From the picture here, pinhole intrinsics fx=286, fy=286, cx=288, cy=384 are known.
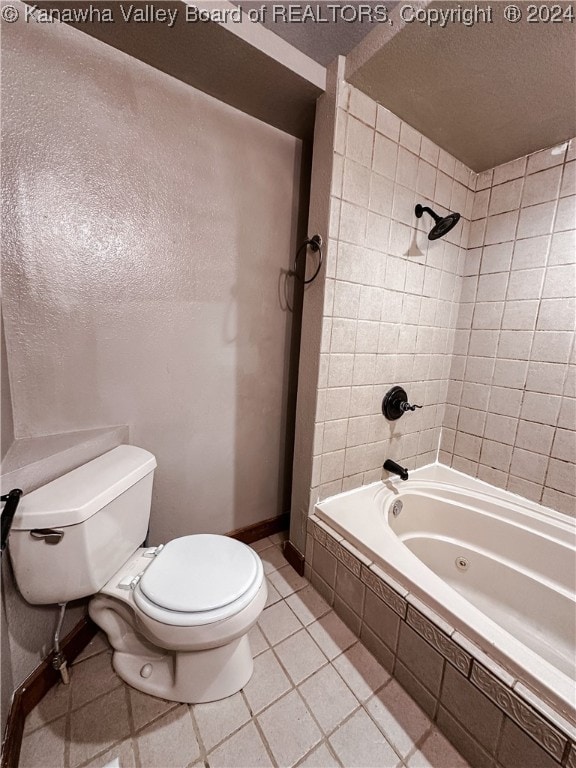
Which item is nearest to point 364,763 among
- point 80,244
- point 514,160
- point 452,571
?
point 452,571

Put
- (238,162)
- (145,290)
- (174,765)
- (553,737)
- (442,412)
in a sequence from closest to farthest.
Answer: (553,737)
(174,765)
(145,290)
(238,162)
(442,412)

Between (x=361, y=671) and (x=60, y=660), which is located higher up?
(x=60, y=660)

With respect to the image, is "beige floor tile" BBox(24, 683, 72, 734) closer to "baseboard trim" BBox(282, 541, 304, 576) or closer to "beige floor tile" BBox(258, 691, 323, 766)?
"beige floor tile" BBox(258, 691, 323, 766)

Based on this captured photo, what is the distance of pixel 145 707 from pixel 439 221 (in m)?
2.06

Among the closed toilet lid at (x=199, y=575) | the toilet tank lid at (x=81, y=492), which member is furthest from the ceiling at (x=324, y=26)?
the closed toilet lid at (x=199, y=575)

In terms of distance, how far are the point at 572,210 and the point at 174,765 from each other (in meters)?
2.41

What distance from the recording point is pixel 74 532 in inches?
30.2

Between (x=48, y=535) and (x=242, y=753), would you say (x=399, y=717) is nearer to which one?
(x=242, y=753)

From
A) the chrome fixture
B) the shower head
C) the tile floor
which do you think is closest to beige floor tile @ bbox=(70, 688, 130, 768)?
the tile floor

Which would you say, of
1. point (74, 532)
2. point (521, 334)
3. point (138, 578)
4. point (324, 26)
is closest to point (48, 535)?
point (74, 532)

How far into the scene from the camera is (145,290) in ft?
3.60

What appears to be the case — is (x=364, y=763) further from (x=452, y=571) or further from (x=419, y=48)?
(x=419, y=48)

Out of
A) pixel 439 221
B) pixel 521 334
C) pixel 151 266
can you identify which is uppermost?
pixel 439 221

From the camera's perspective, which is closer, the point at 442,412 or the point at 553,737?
the point at 553,737
